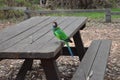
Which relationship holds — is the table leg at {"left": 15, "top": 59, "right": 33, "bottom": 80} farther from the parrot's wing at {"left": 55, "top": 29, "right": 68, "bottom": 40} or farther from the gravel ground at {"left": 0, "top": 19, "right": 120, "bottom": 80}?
the parrot's wing at {"left": 55, "top": 29, "right": 68, "bottom": 40}

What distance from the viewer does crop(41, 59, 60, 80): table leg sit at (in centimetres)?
415

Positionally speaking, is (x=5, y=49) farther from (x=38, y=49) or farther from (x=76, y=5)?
→ (x=76, y=5)

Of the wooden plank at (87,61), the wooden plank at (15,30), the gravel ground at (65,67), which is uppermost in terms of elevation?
the wooden plank at (15,30)

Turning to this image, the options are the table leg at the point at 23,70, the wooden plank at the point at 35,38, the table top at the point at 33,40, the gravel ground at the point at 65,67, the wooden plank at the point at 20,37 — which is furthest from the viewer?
the gravel ground at the point at 65,67

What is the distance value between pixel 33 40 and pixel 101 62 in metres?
0.99

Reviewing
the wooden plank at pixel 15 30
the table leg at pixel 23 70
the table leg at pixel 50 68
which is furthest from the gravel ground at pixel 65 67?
the table leg at pixel 50 68

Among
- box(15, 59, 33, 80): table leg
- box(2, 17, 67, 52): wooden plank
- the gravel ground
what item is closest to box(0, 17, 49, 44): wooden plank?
box(2, 17, 67, 52): wooden plank

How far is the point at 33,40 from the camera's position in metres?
4.46

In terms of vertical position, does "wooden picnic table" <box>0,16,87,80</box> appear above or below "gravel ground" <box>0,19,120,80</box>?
above

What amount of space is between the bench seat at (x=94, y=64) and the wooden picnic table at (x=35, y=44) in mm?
315

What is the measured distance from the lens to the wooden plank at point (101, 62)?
421cm

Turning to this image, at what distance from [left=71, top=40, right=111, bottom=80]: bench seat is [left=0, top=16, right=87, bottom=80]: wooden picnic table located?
315 mm

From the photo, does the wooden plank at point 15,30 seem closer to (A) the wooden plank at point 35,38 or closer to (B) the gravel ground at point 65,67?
(A) the wooden plank at point 35,38

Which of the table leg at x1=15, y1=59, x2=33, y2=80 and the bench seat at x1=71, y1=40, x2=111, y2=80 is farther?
the table leg at x1=15, y1=59, x2=33, y2=80
